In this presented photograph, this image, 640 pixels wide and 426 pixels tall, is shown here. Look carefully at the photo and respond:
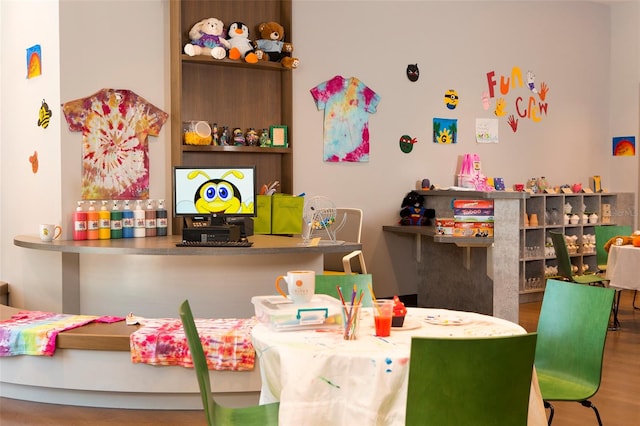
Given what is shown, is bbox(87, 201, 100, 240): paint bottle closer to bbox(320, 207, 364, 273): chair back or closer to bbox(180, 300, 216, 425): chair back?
bbox(320, 207, 364, 273): chair back

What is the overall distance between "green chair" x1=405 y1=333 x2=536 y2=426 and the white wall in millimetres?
3509

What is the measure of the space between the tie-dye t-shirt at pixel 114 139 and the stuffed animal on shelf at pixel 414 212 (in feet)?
9.21

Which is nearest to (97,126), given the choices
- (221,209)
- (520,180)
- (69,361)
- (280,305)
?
(221,209)

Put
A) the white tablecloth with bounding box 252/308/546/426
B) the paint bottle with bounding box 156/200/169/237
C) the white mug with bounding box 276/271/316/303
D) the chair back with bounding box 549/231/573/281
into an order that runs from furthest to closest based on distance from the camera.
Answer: the chair back with bounding box 549/231/573/281
the paint bottle with bounding box 156/200/169/237
the white mug with bounding box 276/271/316/303
the white tablecloth with bounding box 252/308/546/426

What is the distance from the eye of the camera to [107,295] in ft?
15.9

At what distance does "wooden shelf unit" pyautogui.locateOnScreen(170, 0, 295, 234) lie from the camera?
610 centimetres

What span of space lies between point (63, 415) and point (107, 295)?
964 mm

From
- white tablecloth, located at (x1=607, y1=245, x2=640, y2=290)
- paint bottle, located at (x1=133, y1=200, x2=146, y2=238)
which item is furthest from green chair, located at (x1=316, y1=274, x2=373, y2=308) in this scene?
white tablecloth, located at (x1=607, y1=245, x2=640, y2=290)

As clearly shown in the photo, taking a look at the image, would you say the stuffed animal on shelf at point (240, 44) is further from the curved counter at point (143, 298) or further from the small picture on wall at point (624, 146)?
the small picture on wall at point (624, 146)

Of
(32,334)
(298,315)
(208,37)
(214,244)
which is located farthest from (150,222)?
→ (298,315)

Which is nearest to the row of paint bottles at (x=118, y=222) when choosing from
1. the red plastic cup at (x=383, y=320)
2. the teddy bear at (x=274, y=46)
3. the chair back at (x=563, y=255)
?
the teddy bear at (x=274, y=46)

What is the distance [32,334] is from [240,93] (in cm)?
291

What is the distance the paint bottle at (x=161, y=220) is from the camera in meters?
5.34

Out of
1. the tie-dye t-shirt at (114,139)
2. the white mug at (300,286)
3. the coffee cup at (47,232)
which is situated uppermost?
the tie-dye t-shirt at (114,139)
